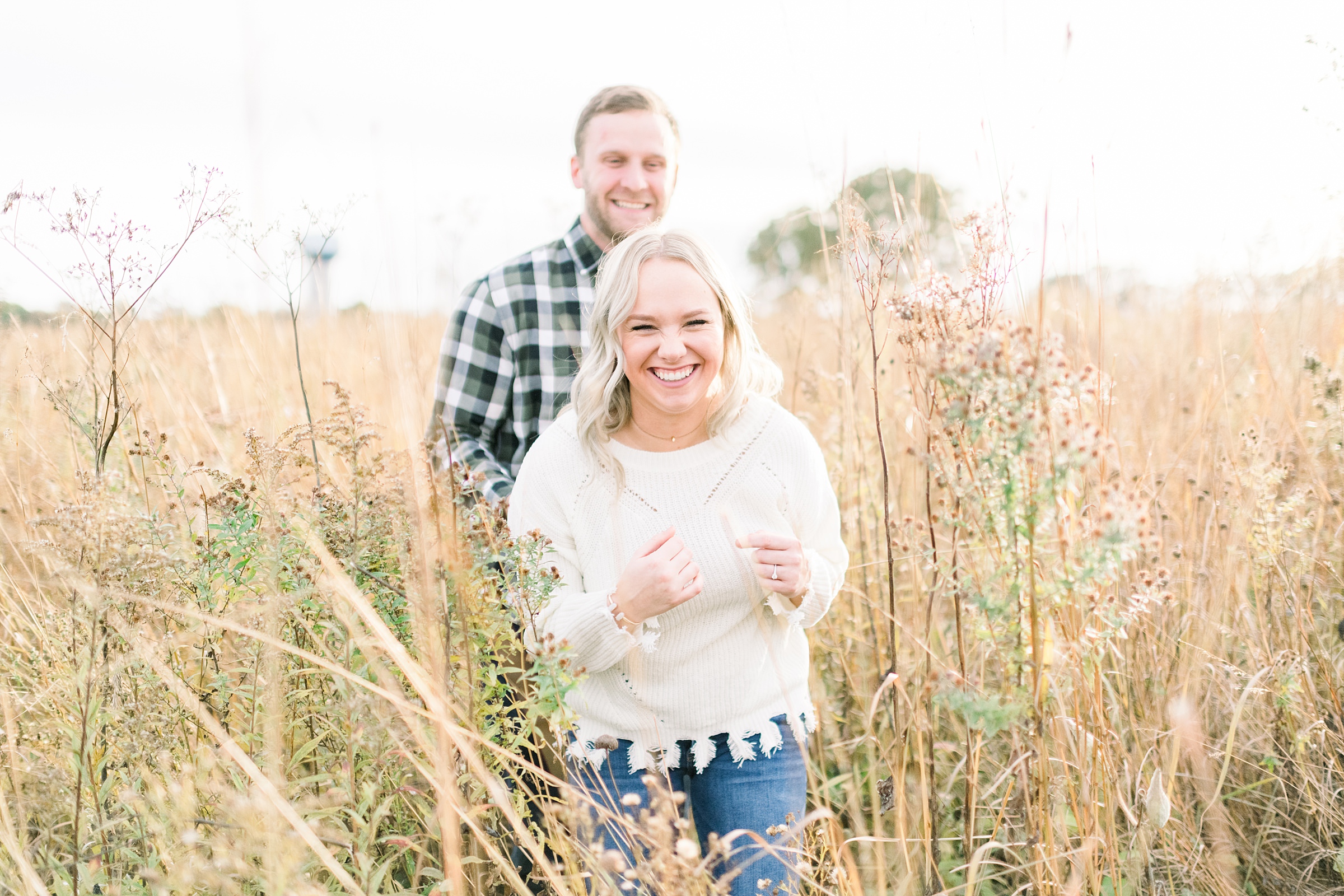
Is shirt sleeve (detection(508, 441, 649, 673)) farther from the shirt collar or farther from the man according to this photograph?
the shirt collar

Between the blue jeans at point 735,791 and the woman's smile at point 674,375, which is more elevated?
the woman's smile at point 674,375

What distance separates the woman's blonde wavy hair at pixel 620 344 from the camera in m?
2.03

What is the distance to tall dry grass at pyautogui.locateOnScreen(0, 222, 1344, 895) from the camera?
3.92 feet

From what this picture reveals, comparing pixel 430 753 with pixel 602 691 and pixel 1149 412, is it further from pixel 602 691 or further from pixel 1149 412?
pixel 1149 412

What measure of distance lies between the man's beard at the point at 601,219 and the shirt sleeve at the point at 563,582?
109cm

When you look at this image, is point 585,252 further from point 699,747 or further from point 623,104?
point 699,747

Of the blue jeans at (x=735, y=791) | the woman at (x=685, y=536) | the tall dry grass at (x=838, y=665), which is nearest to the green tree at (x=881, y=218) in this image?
the tall dry grass at (x=838, y=665)

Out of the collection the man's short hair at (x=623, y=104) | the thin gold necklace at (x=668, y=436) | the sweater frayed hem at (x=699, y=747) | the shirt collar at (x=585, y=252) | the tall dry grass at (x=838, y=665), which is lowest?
the sweater frayed hem at (x=699, y=747)

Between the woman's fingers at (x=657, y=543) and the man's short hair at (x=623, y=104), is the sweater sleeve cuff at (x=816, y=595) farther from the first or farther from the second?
the man's short hair at (x=623, y=104)

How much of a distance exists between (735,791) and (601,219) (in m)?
2.00

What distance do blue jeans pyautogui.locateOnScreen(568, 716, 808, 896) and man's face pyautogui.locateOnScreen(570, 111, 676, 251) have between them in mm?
1762

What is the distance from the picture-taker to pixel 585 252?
120 inches

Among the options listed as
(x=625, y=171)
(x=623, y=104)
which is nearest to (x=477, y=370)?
(x=625, y=171)

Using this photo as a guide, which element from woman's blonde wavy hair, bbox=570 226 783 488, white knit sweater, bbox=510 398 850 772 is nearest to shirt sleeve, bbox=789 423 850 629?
white knit sweater, bbox=510 398 850 772
